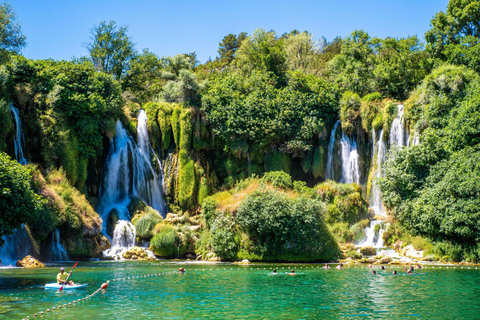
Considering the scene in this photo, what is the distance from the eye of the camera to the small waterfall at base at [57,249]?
103ft

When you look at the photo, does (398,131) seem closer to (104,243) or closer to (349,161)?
(349,161)

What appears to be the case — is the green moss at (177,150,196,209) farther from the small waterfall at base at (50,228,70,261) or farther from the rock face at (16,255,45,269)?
the rock face at (16,255,45,269)

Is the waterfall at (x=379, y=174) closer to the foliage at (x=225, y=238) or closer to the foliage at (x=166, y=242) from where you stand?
the foliage at (x=225, y=238)

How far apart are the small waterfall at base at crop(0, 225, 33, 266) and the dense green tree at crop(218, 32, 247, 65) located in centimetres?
5199

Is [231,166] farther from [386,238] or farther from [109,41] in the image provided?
[109,41]

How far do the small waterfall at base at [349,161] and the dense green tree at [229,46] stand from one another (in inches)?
1457

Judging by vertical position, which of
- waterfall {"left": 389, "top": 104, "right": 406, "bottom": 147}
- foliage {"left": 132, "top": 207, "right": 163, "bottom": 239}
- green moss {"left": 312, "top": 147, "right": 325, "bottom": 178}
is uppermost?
waterfall {"left": 389, "top": 104, "right": 406, "bottom": 147}

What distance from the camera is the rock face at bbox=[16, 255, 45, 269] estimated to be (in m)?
28.2

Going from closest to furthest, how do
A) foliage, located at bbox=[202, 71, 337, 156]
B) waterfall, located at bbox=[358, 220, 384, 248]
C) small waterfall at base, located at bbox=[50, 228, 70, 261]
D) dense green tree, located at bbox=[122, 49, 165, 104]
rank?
1. small waterfall at base, located at bbox=[50, 228, 70, 261]
2. waterfall, located at bbox=[358, 220, 384, 248]
3. foliage, located at bbox=[202, 71, 337, 156]
4. dense green tree, located at bbox=[122, 49, 165, 104]

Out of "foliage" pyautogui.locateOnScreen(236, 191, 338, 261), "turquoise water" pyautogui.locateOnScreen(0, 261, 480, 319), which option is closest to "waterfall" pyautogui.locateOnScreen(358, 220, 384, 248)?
"foliage" pyautogui.locateOnScreen(236, 191, 338, 261)

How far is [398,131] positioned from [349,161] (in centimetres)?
542

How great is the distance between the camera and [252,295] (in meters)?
18.4

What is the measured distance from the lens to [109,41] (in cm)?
5194

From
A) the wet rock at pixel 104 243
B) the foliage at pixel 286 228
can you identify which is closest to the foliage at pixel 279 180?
the foliage at pixel 286 228
